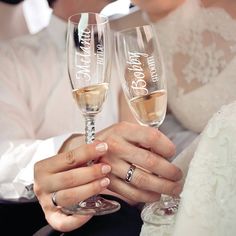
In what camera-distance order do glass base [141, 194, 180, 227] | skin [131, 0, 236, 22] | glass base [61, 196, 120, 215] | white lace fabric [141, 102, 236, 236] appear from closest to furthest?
white lace fabric [141, 102, 236, 236]
glass base [141, 194, 180, 227]
glass base [61, 196, 120, 215]
skin [131, 0, 236, 22]

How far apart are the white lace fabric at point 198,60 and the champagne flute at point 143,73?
0.50 m

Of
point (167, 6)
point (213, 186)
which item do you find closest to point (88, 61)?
point (213, 186)

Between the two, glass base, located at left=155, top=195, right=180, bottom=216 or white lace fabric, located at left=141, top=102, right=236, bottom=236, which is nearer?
white lace fabric, located at left=141, top=102, right=236, bottom=236

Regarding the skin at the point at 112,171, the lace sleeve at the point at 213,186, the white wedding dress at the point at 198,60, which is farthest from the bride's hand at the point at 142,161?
the white wedding dress at the point at 198,60

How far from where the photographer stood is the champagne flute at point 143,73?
98cm

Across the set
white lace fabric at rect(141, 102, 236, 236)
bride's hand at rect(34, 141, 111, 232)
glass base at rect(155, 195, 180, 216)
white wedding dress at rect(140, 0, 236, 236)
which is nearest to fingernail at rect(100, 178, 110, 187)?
bride's hand at rect(34, 141, 111, 232)

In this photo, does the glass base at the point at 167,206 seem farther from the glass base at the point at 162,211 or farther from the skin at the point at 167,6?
the skin at the point at 167,6

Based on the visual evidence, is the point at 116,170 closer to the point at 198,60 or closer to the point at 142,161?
the point at 142,161

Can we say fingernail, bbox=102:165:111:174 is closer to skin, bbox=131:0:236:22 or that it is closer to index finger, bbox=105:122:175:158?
index finger, bbox=105:122:175:158

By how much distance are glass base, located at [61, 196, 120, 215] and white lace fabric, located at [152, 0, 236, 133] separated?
0.49 metres

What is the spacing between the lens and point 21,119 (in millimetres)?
1458

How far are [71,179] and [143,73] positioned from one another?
0.76 feet

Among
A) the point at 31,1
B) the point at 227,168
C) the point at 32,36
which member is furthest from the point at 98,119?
the point at 227,168

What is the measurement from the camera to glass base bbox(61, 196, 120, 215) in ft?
3.40
